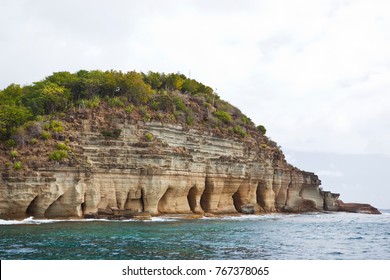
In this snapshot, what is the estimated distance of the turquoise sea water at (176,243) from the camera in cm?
2602

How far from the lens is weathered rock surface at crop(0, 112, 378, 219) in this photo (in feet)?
154

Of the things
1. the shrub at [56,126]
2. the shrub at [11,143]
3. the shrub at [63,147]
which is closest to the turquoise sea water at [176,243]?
the shrub at [63,147]

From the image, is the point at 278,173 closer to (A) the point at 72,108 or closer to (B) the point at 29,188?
(A) the point at 72,108

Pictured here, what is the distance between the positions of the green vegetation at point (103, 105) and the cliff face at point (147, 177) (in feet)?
6.75

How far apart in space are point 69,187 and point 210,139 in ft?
74.8

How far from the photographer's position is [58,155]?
161 ft

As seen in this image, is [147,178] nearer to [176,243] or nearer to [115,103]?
[115,103]

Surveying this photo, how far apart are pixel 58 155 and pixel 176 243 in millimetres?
22375

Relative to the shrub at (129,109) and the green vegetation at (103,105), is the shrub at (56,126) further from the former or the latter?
the shrub at (129,109)

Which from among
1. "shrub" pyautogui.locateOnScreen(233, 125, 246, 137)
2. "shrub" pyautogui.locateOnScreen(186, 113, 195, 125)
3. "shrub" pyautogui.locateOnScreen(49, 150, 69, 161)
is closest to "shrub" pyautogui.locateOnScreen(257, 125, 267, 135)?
"shrub" pyautogui.locateOnScreen(233, 125, 246, 137)

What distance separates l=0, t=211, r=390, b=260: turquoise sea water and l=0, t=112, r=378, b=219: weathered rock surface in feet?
18.2

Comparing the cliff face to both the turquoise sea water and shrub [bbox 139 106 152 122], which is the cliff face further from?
the turquoise sea water

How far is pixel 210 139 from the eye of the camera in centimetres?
6531
